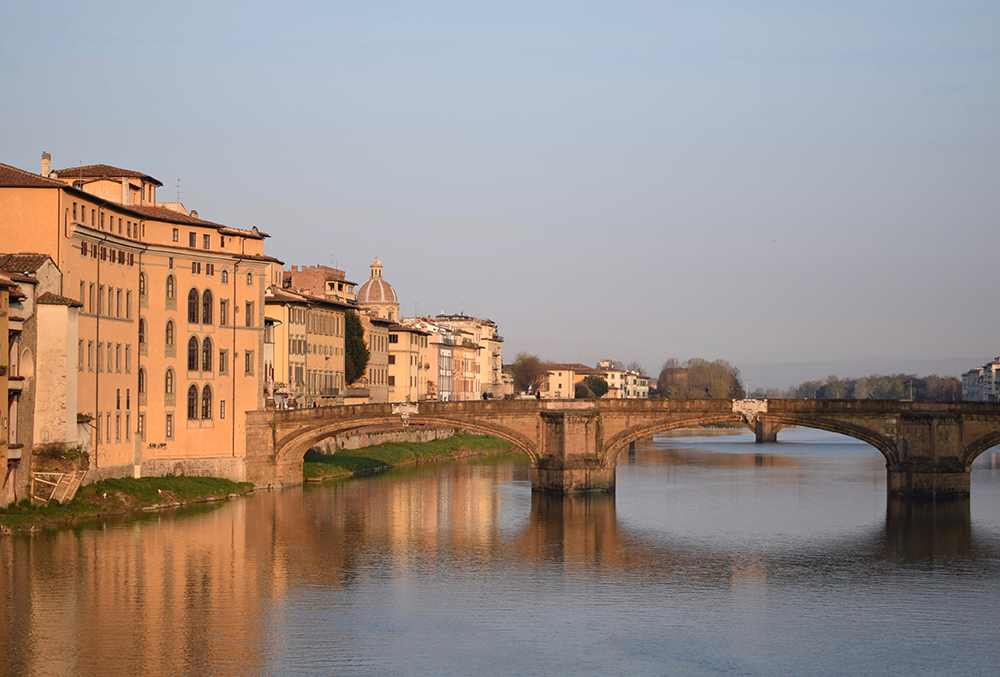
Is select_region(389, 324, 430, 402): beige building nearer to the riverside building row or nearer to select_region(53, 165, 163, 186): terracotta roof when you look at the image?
the riverside building row

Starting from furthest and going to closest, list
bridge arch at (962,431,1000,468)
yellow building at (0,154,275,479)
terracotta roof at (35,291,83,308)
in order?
1. bridge arch at (962,431,1000,468)
2. yellow building at (0,154,275,479)
3. terracotta roof at (35,291,83,308)

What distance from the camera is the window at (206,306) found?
2872 inches

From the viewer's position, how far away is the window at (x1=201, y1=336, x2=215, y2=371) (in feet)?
240

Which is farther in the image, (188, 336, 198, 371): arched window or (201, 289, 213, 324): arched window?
(201, 289, 213, 324): arched window

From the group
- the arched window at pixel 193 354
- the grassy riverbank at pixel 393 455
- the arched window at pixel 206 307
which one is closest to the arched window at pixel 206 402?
the arched window at pixel 193 354

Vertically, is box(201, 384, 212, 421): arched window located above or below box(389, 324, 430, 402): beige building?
below

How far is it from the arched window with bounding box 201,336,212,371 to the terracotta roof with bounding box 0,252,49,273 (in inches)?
666

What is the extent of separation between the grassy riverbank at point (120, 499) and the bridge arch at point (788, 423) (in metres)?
21.9

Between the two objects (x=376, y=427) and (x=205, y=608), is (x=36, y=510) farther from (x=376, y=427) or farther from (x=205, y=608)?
(x=376, y=427)

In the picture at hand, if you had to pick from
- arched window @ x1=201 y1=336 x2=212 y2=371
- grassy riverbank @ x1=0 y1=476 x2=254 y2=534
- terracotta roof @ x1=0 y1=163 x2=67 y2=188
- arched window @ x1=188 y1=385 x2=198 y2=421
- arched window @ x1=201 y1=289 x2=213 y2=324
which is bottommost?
grassy riverbank @ x1=0 y1=476 x2=254 y2=534

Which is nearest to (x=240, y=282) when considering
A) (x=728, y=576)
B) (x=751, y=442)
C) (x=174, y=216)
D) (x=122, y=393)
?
(x=174, y=216)

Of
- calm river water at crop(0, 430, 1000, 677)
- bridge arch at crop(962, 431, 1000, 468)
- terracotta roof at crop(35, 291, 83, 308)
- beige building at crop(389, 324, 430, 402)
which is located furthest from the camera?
beige building at crop(389, 324, 430, 402)

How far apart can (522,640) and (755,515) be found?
1349 inches

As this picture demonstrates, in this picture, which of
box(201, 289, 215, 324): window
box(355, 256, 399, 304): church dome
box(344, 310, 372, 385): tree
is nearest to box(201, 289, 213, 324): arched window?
box(201, 289, 215, 324): window
